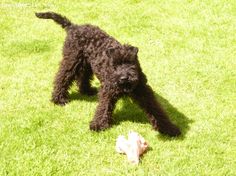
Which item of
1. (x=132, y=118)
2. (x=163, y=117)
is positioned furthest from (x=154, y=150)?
(x=132, y=118)

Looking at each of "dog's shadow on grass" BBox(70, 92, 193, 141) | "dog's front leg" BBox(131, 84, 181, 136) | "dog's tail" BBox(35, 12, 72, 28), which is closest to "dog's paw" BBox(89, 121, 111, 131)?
"dog's shadow on grass" BBox(70, 92, 193, 141)

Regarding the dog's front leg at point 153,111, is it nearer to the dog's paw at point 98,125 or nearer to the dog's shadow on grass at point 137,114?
the dog's shadow on grass at point 137,114

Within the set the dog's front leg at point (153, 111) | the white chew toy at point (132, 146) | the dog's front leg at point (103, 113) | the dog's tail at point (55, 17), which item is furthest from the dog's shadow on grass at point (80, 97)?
the white chew toy at point (132, 146)

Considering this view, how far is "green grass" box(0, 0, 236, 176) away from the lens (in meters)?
6.71

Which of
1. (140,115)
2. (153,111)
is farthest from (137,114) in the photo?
(153,111)

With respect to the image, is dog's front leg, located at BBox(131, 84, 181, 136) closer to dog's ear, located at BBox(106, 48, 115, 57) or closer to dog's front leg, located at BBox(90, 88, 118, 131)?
dog's front leg, located at BBox(90, 88, 118, 131)

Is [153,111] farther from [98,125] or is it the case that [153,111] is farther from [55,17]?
[55,17]

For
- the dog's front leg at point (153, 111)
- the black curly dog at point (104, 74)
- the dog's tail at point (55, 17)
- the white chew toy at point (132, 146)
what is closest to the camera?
the white chew toy at point (132, 146)

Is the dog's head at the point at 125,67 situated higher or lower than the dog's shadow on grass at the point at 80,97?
higher

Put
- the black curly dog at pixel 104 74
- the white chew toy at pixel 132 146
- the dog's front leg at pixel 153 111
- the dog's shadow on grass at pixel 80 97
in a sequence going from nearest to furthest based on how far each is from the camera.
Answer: the white chew toy at pixel 132 146 < the black curly dog at pixel 104 74 < the dog's front leg at pixel 153 111 < the dog's shadow on grass at pixel 80 97

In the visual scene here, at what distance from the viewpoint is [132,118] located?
7.86 m

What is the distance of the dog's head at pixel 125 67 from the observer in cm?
665

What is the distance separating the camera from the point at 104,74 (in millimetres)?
7316

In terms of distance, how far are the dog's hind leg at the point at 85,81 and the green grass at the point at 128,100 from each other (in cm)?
18
